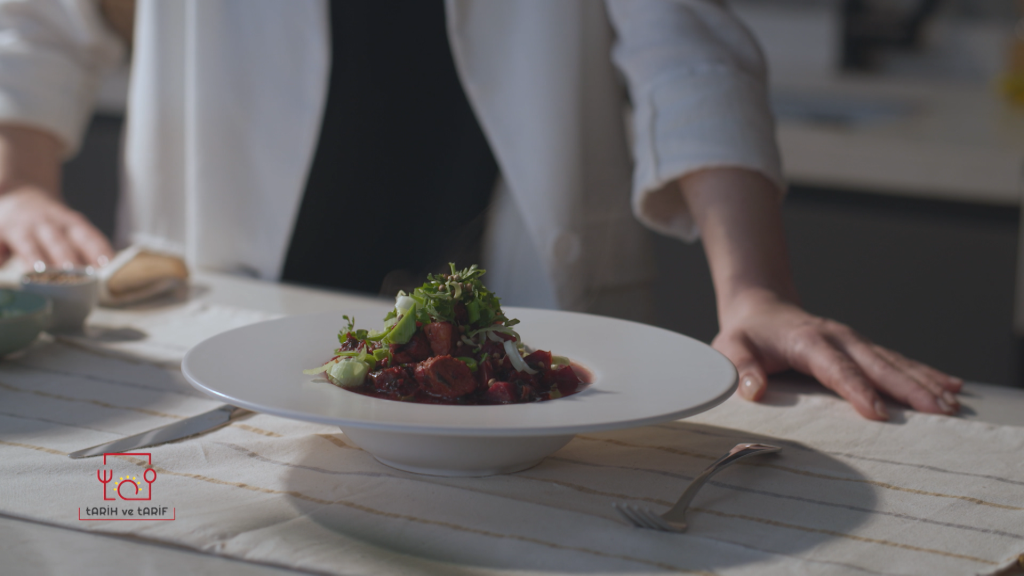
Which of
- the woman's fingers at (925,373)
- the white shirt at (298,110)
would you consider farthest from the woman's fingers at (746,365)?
the white shirt at (298,110)

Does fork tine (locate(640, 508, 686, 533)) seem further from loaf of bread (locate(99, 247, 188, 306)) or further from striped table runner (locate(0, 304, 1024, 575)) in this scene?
loaf of bread (locate(99, 247, 188, 306))

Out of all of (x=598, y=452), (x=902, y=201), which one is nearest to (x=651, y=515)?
(x=598, y=452)

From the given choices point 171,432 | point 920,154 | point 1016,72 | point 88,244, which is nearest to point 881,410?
point 171,432

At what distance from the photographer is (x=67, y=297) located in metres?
0.91

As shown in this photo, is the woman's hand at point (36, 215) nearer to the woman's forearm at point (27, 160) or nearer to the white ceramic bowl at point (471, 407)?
the woman's forearm at point (27, 160)

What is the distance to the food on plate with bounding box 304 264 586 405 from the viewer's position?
1.95ft

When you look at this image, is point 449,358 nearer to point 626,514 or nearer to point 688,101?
point 626,514

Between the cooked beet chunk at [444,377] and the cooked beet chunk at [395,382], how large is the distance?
0.01 m

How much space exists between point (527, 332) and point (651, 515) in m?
0.26

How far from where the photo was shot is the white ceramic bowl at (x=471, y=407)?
1.66 ft

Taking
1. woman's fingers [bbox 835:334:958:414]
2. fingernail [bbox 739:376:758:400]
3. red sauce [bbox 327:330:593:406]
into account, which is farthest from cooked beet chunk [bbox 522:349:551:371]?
woman's fingers [bbox 835:334:958:414]

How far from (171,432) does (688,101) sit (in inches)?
27.0

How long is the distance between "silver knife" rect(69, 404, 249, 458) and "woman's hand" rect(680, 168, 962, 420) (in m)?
0.46

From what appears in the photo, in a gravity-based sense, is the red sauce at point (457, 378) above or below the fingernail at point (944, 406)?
above
